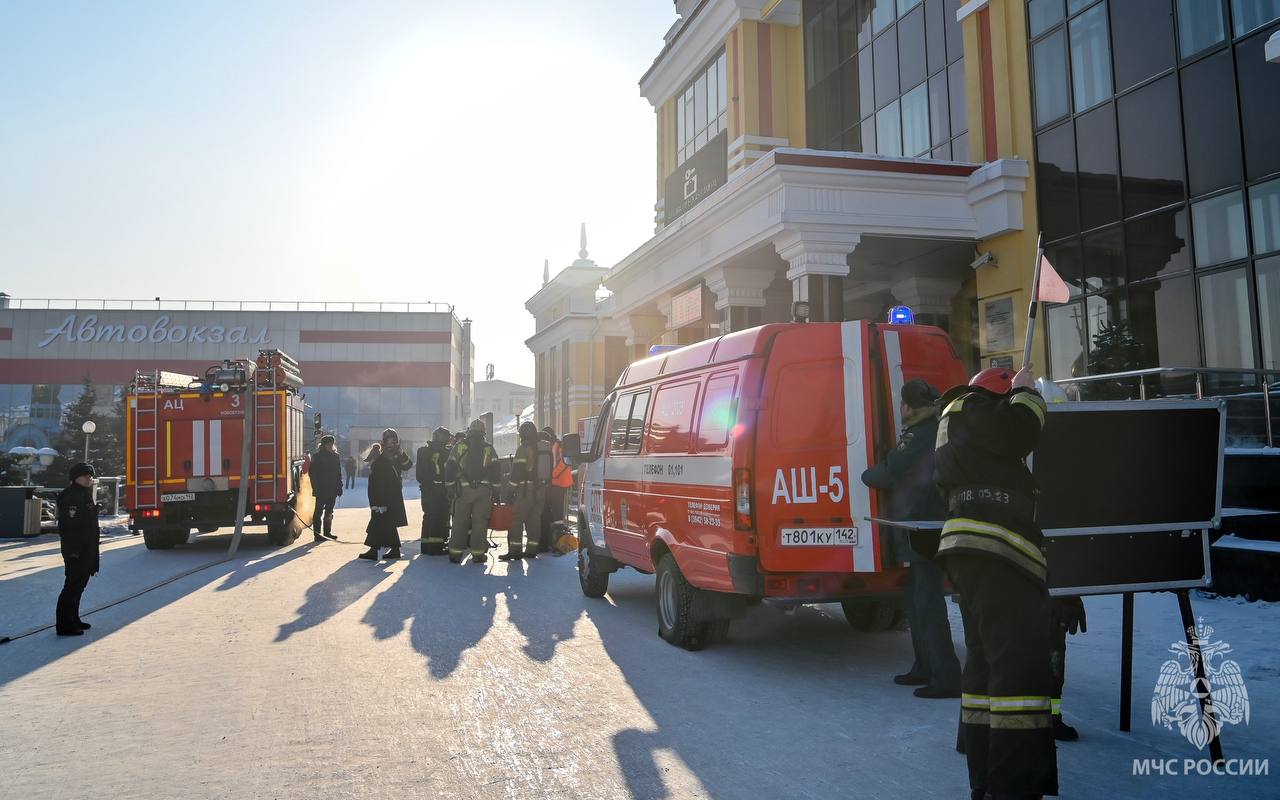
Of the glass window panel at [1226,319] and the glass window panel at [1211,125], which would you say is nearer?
the glass window panel at [1226,319]

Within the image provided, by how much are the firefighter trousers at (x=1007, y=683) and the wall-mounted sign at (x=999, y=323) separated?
473 inches

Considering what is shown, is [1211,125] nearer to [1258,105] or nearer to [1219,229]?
[1258,105]

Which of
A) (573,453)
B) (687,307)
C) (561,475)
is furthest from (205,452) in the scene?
(687,307)

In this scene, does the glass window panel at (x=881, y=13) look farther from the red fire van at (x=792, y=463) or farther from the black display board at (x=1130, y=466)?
the black display board at (x=1130, y=466)

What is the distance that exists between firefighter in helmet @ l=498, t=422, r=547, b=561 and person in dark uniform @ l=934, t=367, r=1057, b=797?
893 cm

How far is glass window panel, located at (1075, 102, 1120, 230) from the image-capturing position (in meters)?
13.2

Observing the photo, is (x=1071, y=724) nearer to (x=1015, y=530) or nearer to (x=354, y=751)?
(x=1015, y=530)

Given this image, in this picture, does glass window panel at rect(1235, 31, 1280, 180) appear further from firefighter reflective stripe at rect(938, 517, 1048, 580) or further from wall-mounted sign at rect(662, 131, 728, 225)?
wall-mounted sign at rect(662, 131, 728, 225)

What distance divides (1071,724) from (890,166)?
11358 millimetres

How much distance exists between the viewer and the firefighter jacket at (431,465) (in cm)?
1457

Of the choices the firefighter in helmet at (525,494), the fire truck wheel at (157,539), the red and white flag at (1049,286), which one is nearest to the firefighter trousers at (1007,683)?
the red and white flag at (1049,286)

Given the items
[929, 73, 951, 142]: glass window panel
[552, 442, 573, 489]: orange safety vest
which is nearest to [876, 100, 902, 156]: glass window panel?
[929, 73, 951, 142]: glass window panel

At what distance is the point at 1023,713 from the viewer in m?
3.47

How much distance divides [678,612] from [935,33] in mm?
14326
